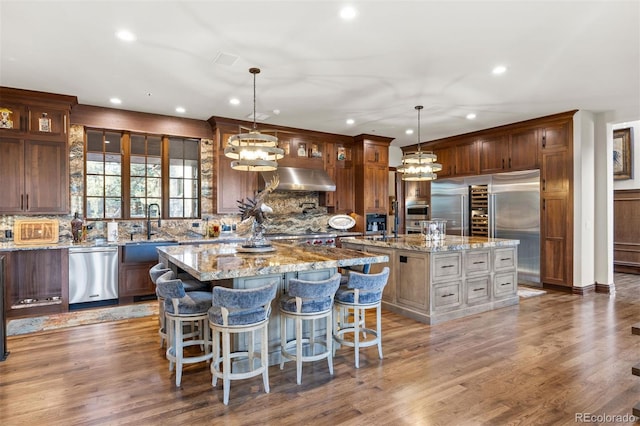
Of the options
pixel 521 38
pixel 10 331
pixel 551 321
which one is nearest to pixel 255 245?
pixel 10 331

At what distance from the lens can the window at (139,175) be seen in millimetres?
5523

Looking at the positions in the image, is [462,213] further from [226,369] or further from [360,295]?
[226,369]

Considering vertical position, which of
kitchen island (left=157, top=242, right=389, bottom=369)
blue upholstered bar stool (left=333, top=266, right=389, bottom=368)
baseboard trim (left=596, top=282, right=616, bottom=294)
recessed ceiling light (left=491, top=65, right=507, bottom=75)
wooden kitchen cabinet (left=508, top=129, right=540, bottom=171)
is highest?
recessed ceiling light (left=491, top=65, right=507, bottom=75)

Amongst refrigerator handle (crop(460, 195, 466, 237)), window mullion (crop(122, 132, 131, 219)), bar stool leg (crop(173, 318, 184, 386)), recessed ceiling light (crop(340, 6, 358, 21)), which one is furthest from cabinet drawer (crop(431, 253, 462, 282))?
window mullion (crop(122, 132, 131, 219))

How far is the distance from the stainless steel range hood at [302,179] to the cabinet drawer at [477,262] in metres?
3.03

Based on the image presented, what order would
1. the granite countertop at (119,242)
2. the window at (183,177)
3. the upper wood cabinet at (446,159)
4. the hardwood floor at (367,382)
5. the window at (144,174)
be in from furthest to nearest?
the upper wood cabinet at (446,159), the window at (183,177), the window at (144,174), the granite countertop at (119,242), the hardwood floor at (367,382)

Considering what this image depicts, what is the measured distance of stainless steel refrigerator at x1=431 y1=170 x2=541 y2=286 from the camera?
6242 millimetres

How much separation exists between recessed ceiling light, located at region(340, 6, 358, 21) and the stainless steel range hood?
3576 millimetres

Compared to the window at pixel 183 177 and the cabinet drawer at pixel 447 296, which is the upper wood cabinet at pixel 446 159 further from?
the window at pixel 183 177

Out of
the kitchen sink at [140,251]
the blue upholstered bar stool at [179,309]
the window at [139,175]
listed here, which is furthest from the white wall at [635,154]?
the kitchen sink at [140,251]

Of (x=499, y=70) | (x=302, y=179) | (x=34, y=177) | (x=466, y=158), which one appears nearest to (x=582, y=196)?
(x=466, y=158)

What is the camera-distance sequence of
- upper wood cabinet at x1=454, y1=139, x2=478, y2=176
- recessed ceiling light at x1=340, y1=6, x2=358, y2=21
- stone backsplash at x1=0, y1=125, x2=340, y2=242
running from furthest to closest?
upper wood cabinet at x1=454, y1=139, x2=478, y2=176 → stone backsplash at x1=0, y1=125, x2=340, y2=242 → recessed ceiling light at x1=340, y1=6, x2=358, y2=21

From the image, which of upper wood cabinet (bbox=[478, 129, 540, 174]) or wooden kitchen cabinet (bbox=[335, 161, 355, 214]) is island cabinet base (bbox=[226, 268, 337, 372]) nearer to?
wooden kitchen cabinet (bbox=[335, 161, 355, 214])

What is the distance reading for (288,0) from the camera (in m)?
2.70
